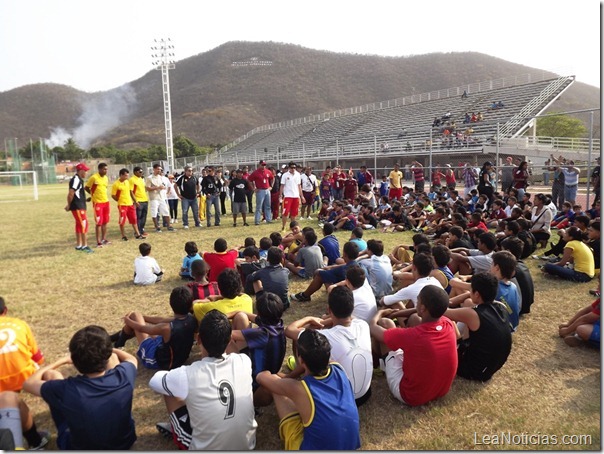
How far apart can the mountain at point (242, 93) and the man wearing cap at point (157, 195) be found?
314ft

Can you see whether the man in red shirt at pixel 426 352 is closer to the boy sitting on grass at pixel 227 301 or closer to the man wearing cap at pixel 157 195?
the boy sitting on grass at pixel 227 301

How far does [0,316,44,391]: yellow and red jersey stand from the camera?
346cm

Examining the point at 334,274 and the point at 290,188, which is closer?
the point at 334,274

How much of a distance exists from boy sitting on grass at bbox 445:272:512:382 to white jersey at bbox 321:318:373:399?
916 mm

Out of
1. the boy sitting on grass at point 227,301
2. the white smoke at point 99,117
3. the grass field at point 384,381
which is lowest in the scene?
the grass field at point 384,381

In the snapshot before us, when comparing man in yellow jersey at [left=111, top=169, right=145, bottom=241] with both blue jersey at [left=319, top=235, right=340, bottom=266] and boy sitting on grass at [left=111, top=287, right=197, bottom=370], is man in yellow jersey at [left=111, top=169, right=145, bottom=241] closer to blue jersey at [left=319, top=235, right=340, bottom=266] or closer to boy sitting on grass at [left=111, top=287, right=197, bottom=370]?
blue jersey at [left=319, top=235, right=340, bottom=266]

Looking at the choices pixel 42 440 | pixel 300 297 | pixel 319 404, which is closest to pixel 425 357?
pixel 319 404

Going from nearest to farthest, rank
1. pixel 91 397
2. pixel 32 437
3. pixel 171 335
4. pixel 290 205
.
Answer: pixel 91 397
pixel 32 437
pixel 171 335
pixel 290 205

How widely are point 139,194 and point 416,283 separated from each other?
8.96 metres

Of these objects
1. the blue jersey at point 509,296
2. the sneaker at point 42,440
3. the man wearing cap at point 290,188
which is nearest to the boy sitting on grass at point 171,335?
the sneaker at point 42,440

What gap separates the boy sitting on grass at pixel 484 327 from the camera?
12.9 ft

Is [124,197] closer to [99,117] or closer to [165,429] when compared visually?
[165,429]

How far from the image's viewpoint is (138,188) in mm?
11562

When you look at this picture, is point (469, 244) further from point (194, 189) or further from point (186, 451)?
point (194, 189)
